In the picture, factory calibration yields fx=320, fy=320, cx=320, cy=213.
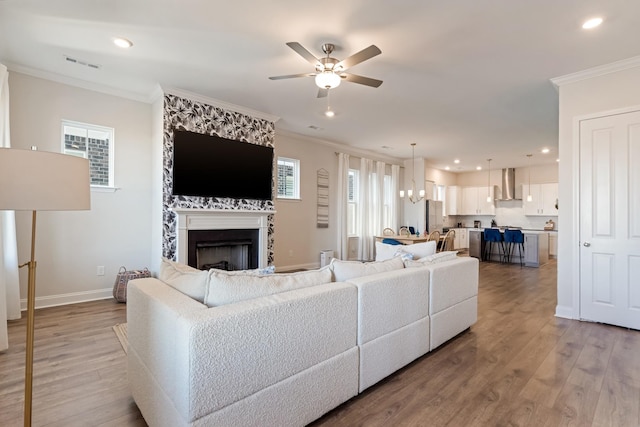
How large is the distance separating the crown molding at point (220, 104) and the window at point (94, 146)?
3.30ft

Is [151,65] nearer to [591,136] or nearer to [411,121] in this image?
[411,121]

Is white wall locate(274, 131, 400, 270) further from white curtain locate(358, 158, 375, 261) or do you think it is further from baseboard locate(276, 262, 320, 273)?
white curtain locate(358, 158, 375, 261)

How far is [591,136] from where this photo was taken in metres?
3.49

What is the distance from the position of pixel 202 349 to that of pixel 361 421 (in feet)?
3.49

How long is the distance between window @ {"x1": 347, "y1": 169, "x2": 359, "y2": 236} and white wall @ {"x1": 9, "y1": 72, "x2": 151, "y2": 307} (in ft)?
14.4

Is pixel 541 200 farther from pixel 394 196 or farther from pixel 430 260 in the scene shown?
pixel 430 260

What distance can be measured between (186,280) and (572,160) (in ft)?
13.6

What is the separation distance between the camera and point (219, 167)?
15.4 ft

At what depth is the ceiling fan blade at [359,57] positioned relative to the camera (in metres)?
2.53

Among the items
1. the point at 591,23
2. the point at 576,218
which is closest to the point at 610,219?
the point at 576,218

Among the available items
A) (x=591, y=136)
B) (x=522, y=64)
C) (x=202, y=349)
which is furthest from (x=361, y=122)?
(x=202, y=349)

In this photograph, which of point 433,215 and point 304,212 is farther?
point 433,215

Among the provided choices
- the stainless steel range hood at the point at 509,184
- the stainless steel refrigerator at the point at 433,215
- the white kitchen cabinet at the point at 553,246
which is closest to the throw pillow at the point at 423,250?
the stainless steel refrigerator at the point at 433,215

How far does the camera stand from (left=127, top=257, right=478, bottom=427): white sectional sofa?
1316 millimetres
